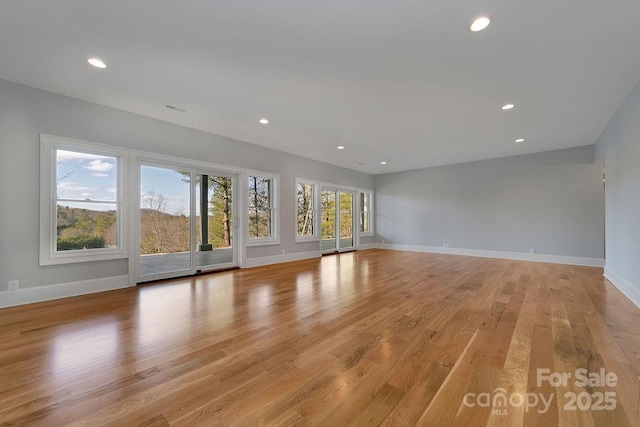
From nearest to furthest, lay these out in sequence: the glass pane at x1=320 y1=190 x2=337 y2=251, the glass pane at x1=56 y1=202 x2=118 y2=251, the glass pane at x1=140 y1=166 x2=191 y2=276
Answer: the glass pane at x1=56 y1=202 x2=118 y2=251 → the glass pane at x1=140 y1=166 x2=191 y2=276 → the glass pane at x1=320 y1=190 x2=337 y2=251

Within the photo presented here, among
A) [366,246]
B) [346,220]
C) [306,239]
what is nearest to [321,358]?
[306,239]

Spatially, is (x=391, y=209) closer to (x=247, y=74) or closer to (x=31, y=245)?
(x=247, y=74)

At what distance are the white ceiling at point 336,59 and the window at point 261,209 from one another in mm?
1704

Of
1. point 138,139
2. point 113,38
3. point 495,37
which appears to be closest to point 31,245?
point 138,139

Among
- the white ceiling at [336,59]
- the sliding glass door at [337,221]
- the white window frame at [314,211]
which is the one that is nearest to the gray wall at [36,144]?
the white ceiling at [336,59]

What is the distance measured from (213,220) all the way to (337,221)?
3.98m

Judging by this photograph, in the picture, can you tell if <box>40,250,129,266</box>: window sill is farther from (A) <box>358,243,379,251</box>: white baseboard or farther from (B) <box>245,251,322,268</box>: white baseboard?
(A) <box>358,243,379,251</box>: white baseboard

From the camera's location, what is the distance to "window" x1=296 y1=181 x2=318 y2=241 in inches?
271

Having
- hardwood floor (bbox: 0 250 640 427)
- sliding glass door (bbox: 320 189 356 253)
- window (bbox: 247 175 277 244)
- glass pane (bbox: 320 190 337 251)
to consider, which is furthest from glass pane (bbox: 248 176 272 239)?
hardwood floor (bbox: 0 250 640 427)

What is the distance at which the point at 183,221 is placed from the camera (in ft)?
15.9

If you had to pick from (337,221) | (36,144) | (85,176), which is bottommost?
(337,221)

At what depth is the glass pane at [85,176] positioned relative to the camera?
11.9ft

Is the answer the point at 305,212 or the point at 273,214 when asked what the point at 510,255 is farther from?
the point at 273,214

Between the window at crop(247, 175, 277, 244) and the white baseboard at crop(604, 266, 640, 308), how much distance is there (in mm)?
5852
